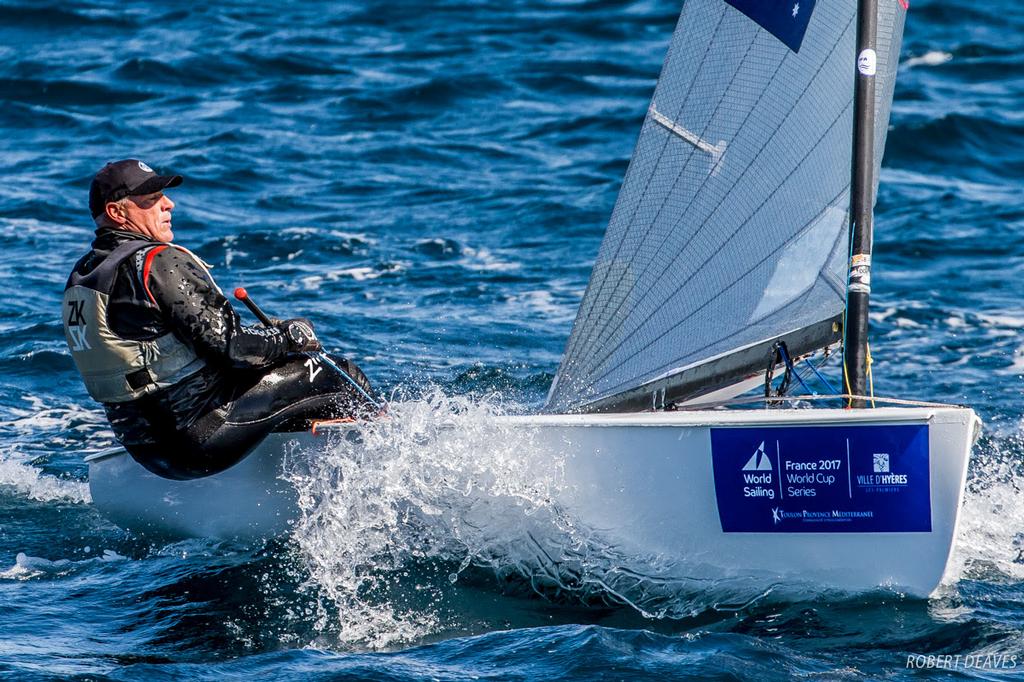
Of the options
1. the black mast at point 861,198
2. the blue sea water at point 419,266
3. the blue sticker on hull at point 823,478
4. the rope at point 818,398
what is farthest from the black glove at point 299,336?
the black mast at point 861,198

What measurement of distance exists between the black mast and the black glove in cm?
179

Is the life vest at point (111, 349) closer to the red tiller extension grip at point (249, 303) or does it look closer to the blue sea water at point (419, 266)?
the red tiller extension grip at point (249, 303)

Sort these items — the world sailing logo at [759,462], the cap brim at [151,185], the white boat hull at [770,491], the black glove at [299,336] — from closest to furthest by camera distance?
1. the white boat hull at [770,491]
2. the world sailing logo at [759,462]
3. the cap brim at [151,185]
4. the black glove at [299,336]

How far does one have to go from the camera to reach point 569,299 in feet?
26.5

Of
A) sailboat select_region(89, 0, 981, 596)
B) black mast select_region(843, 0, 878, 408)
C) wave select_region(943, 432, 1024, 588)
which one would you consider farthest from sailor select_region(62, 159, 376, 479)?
wave select_region(943, 432, 1024, 588)

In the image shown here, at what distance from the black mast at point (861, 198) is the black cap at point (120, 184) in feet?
7.19

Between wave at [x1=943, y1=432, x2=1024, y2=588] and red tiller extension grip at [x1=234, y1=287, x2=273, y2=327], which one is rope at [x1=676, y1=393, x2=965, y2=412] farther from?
red tiller extension grip at [x1=234, y1=287, x2=273, y2=327]

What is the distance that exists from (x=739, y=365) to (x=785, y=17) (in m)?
1.23

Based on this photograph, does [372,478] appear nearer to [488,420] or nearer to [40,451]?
[488,420]

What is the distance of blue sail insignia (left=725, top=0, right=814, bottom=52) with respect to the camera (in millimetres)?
4551

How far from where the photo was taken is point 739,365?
4.84 m

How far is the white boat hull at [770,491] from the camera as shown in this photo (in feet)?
12.7

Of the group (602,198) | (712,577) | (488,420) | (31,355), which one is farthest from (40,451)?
(602,198)

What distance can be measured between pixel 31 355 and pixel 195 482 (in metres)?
2.66
